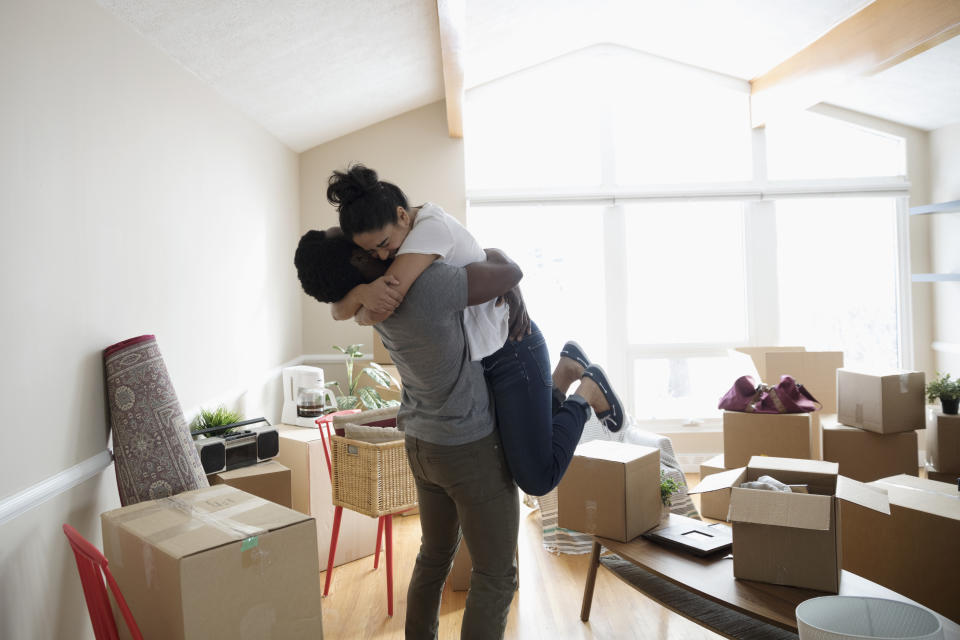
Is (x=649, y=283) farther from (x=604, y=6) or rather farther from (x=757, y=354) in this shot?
(x=604, y=6)

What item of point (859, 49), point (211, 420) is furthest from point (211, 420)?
point (859, 49)

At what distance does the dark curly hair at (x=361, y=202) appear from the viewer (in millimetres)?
1517

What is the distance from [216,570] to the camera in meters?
1.47

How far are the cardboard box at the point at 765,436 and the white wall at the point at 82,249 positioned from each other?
106 inches

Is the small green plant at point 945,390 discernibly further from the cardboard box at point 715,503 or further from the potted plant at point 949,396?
the cardboard box at point 715,503

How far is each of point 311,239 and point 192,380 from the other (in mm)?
1533

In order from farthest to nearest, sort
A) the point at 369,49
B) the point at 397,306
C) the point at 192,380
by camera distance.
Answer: the point at 369,49
the point at 192,380
the point at 397,306

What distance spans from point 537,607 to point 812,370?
260 centimetres

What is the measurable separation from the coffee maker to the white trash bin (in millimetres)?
2609

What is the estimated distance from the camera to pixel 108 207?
7.06 feet

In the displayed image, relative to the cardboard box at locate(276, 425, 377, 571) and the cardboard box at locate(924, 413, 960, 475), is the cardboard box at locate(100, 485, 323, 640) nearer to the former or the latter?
the cardboard box at locate(276, 425, 377, 571)

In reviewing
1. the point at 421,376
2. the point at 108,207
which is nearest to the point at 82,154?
the point at 108,207

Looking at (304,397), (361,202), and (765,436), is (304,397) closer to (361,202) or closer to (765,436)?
(361,202)

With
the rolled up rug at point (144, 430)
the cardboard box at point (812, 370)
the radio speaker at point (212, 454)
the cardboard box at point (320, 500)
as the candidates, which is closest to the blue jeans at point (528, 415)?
the rolled up rug at point (144, 430)
